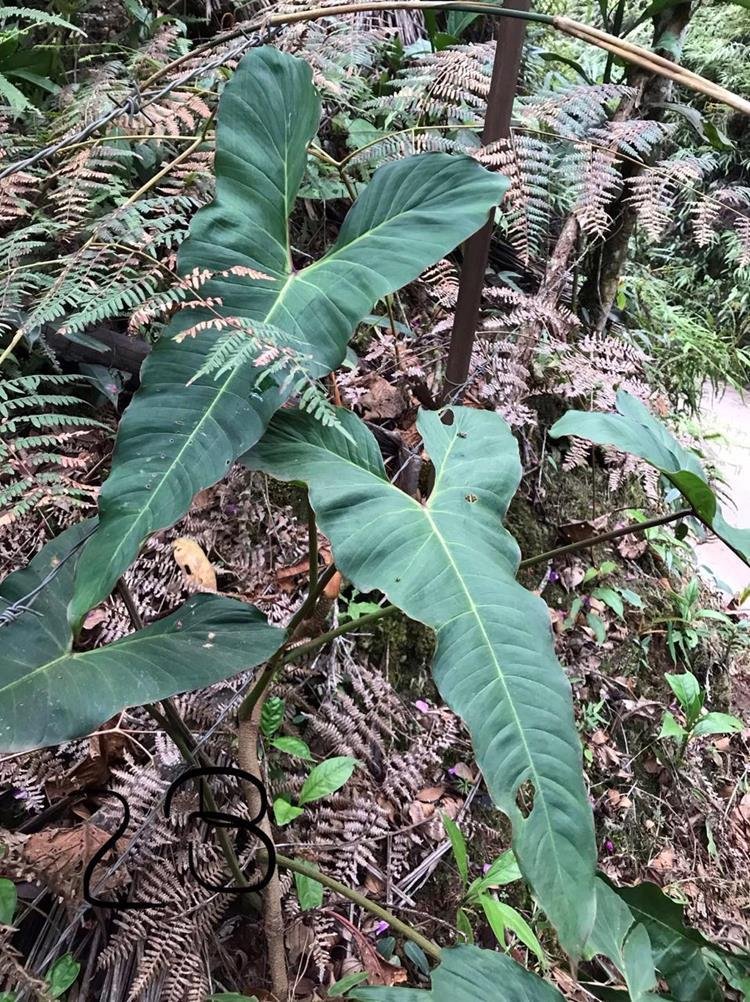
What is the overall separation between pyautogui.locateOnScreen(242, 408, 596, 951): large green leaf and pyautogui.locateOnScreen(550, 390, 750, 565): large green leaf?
10 centimetres

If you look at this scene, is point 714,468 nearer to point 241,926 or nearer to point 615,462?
point 615,462

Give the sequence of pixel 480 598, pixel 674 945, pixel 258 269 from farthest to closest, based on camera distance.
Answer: pixel 674 945 → pixel 258 269 → pixel 480 598

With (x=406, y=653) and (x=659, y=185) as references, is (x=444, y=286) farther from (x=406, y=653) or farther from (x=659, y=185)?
(x=406, y=653)

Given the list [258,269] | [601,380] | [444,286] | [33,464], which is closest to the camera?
[258,269]

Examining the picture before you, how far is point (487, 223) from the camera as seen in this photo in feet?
3.08

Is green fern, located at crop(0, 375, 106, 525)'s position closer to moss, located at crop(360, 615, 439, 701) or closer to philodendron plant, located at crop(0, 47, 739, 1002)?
philodendron plant, located at crop(0, 47, 739, 1002)

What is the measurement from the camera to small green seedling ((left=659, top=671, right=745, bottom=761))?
4.91 feet

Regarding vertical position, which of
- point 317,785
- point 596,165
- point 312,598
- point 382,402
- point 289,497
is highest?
point 596,165

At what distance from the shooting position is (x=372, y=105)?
1.50 meters

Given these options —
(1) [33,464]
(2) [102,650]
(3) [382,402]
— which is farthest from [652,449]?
(1) [33,464]

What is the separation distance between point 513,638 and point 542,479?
3.90ft

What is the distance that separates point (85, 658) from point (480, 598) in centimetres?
40

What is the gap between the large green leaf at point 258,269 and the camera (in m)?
0.62

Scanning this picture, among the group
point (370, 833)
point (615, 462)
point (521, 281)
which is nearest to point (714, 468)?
point (615, 462)
